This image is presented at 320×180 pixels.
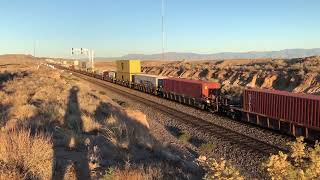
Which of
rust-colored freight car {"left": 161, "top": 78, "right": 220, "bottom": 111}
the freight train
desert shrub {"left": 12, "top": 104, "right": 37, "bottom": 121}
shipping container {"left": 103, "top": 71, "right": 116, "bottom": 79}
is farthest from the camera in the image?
shipping container {"left": 103, "top": 71, "right": 116, "bottom": 79}

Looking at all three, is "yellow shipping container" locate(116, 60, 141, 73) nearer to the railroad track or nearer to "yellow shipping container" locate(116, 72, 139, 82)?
"yellow shipping container" locate(116, 72, 139, 82)

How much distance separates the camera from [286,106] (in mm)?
22422

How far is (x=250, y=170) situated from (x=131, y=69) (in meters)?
44.8

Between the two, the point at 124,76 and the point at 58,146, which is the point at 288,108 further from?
the point at 124,76

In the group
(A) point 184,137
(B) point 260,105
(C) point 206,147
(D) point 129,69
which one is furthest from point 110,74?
(C) point 206,147

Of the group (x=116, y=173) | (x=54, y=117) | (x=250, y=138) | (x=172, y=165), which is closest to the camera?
(x=116, y=173)

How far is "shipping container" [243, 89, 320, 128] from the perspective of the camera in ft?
66.8

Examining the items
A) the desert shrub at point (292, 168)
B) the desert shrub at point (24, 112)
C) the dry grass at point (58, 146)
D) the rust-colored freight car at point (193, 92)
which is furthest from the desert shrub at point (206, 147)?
the desert shrub at point (292, 168)

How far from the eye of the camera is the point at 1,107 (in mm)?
24594

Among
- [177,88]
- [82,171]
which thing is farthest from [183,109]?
[82,171]

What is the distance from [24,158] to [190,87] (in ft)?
88.5

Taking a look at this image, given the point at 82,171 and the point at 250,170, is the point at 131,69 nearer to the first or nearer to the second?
the point at 250,170

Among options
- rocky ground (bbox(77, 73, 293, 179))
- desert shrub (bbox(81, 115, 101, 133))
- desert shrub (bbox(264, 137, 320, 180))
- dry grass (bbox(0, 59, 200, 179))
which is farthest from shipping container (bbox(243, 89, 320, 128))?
desert shrub (bbox(264, 137, 320, 180))

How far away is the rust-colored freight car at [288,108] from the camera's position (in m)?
20.4
